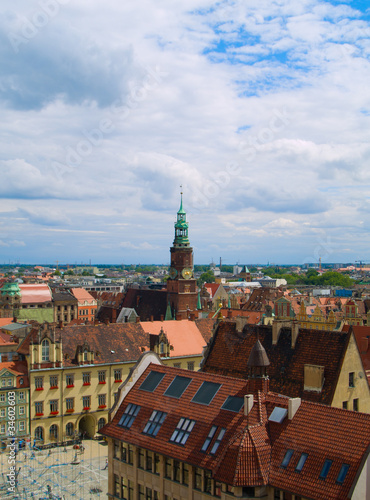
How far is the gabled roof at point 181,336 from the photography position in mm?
78125

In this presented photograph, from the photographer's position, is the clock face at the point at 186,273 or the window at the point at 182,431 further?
the clock face at the point at 186,273

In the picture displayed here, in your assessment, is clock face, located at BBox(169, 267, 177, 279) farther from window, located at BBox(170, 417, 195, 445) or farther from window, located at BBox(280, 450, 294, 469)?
window, located at BBox(280, 450, 294, 469)

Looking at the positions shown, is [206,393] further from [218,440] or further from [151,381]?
[151,381]

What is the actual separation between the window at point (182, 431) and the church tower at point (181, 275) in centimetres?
9268

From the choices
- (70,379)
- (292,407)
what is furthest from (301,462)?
(70,379)

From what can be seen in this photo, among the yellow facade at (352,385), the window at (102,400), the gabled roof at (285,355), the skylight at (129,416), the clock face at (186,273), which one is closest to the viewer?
the skylight at (129,416)

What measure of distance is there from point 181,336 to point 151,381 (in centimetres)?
3915

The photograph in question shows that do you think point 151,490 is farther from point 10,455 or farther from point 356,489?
point 10,455

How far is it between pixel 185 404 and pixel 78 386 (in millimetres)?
33701

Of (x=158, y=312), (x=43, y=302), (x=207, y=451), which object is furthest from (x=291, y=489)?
(x=43, y=302)

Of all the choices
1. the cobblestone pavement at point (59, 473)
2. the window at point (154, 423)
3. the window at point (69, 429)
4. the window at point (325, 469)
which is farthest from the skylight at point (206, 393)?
the window at point (69, 429)

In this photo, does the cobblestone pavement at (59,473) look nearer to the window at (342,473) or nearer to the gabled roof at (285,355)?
the gabled roof at (285,355)

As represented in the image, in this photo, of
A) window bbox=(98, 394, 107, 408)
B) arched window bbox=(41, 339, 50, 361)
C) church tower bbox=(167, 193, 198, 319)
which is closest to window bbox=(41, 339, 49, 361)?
arched window bbox=(41, 339, 50, 361)

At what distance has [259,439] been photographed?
31156 millimetres
